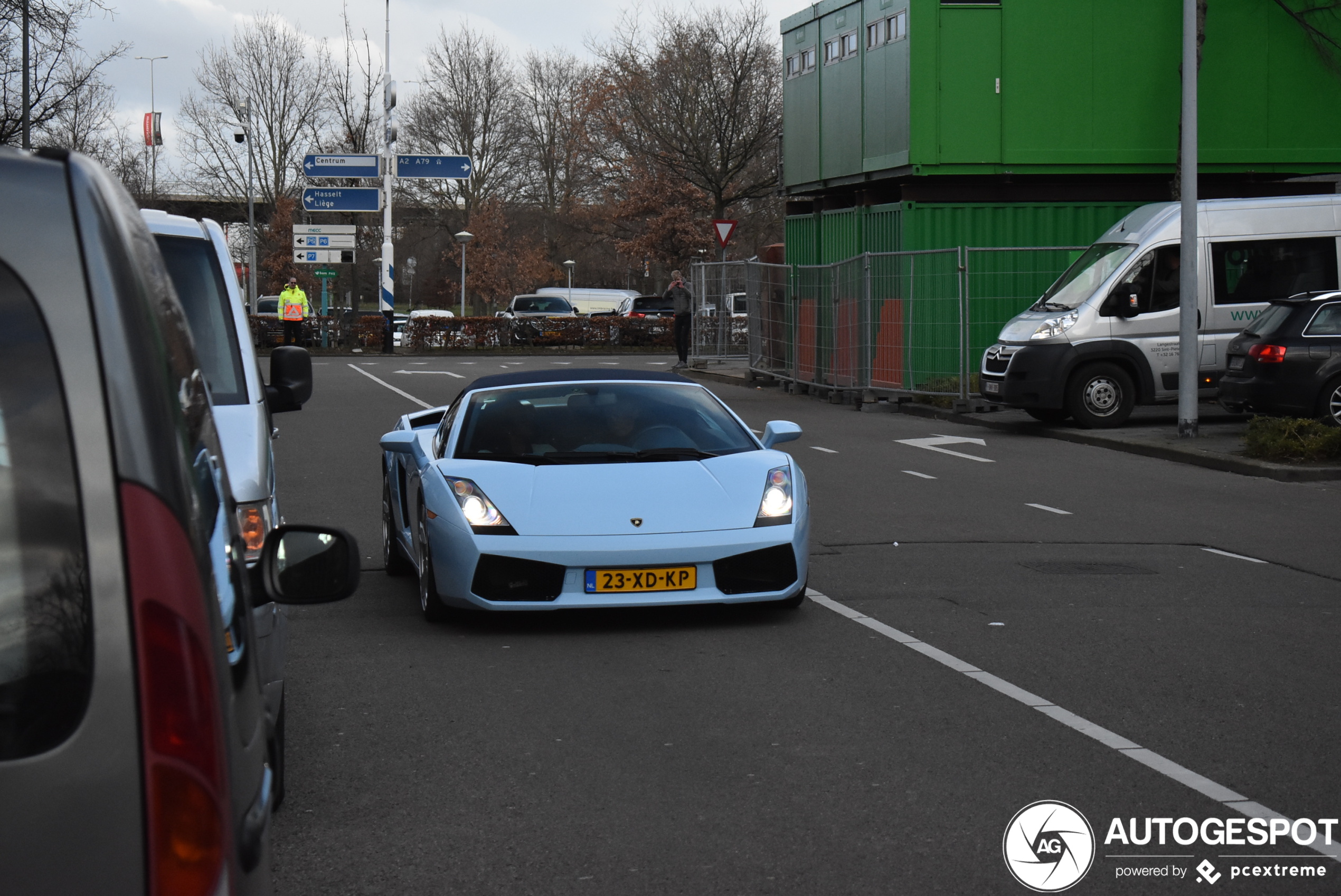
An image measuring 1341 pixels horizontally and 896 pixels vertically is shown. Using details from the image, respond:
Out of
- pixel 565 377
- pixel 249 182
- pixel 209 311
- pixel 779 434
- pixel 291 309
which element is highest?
pixel 249 182

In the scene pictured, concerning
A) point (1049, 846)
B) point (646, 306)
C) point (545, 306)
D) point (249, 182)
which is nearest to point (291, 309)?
point (545, 306)

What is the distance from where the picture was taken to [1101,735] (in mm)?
5691

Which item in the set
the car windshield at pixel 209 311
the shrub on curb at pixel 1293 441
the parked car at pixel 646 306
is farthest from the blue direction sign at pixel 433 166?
the car windshield at pixel 209 311

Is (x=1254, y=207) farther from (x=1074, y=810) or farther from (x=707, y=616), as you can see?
(x=1074, y=810)

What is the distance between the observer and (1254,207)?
19344mm

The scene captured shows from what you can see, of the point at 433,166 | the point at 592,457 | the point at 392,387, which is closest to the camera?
the point at 592,457

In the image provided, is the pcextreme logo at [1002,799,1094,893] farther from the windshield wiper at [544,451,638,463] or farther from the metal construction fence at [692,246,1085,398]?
the metal construction fence at [692,246,1085,398]

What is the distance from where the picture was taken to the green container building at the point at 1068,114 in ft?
78.7

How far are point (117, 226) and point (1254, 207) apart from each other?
1902 centimetres

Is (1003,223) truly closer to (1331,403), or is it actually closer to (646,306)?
(1331,403)

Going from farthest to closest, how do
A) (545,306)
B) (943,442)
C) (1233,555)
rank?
(545,306) → (943,442) → (1233,555)

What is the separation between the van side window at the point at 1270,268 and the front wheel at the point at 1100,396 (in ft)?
5.01

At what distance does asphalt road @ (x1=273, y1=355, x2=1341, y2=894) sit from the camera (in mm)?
4387

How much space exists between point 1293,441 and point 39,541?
47.8 feet
